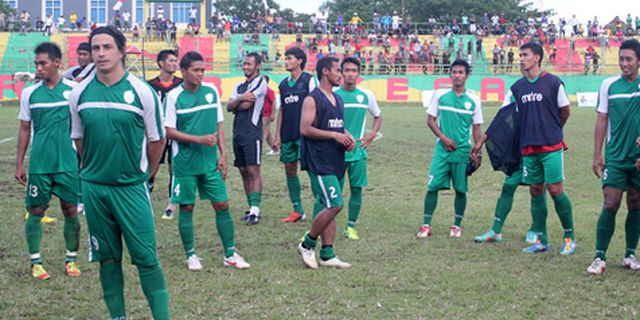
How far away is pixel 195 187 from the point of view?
7.85m

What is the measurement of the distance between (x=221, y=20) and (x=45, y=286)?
46886mm

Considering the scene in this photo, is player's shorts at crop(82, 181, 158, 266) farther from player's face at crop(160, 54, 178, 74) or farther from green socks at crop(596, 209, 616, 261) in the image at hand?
green socks at crop(596, 209, 616, 261)

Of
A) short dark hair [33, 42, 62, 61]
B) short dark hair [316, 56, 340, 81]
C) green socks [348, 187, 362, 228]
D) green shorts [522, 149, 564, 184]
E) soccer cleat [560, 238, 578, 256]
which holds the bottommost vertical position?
soccer cleat [560, 238, 578, 256]

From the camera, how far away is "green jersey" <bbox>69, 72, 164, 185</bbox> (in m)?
5.23

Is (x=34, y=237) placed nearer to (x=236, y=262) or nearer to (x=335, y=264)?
(x=236, y=262)

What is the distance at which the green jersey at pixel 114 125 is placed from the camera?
17.2ft

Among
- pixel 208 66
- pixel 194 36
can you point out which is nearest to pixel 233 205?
pixel 208 66

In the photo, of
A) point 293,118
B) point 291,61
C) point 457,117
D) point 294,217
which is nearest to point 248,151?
point 293,118

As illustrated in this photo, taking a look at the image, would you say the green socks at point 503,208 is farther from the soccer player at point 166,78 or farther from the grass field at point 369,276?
the soccer player at point 166,78

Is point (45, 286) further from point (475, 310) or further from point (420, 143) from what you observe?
point (420, 143)

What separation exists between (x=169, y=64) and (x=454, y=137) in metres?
3.58

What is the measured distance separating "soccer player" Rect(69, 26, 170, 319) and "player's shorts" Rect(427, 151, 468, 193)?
15.4 feet

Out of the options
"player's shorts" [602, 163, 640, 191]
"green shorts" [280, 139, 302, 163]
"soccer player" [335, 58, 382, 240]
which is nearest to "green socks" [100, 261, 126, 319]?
"soccer player" [335, 58, 382, 240]

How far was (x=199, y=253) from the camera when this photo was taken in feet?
27.7
